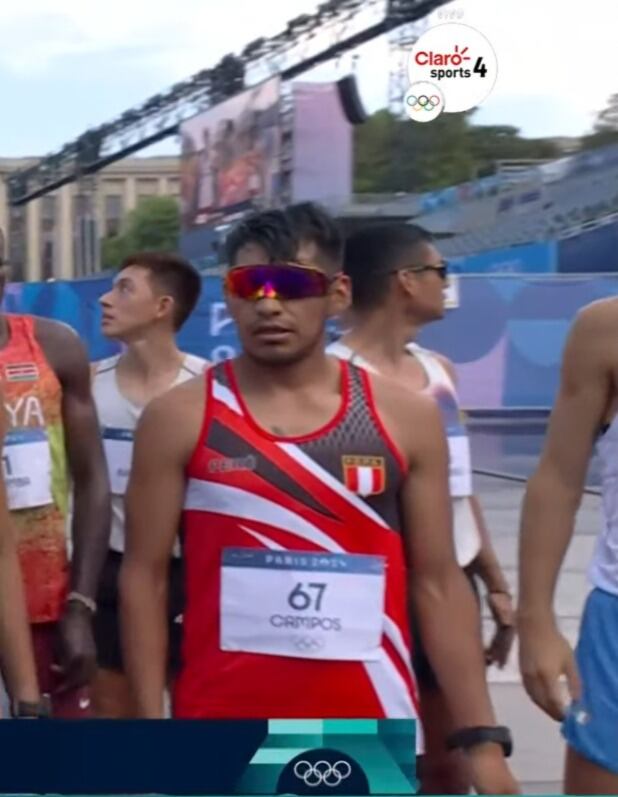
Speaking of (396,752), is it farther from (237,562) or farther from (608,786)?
(608,786)

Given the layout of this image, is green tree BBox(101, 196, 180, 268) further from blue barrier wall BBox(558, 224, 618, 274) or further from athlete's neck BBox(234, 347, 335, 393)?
athlete's neck BBox(234, 347, 335, 393)

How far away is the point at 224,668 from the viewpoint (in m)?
3.13

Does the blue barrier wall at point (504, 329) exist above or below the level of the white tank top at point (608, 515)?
below

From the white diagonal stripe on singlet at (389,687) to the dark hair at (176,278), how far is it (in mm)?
2176

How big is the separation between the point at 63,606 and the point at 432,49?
655 centimetres

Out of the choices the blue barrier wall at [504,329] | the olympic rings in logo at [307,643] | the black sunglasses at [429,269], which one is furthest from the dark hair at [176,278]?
the blue barrier wall at [504,329]

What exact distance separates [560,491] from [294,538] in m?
0.55

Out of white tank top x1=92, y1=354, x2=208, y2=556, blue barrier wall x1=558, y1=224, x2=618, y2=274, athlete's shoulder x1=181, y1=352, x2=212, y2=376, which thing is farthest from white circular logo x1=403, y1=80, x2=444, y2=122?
blue barrier wall x1=558, y1=224, x2=618, y2=274

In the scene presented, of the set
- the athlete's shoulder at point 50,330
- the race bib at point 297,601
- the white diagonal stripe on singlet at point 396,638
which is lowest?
the white diagonal stripe on singlet at point 396,638

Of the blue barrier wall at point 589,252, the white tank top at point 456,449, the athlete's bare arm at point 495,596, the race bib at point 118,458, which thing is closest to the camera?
the white tank top at point 456,449

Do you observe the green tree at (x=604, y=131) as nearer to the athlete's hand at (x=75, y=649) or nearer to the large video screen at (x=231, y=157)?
the large video screen at (x=231, y=157)

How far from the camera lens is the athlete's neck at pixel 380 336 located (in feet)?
15.2

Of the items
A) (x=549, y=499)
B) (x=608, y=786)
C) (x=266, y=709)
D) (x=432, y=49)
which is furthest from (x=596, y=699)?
(x=432, y=49)

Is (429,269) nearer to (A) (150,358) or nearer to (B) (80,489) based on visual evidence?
(A) (150,358)
